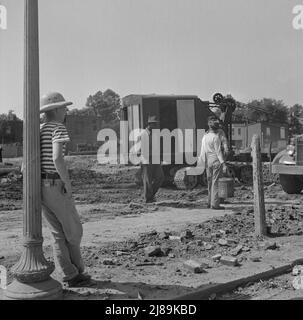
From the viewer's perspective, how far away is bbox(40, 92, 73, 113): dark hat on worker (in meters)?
5.07

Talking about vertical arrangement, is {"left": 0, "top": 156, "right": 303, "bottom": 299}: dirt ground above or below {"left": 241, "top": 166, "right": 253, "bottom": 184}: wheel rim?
below

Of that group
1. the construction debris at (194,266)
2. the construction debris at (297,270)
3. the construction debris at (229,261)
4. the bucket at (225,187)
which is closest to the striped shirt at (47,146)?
the construction debris at (194,266)

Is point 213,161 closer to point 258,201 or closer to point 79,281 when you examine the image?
point 258,201

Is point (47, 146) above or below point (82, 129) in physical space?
below

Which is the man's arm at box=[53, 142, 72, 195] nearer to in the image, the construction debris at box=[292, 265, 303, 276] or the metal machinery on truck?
the construction debris at box=[292, 265, 303, 276]

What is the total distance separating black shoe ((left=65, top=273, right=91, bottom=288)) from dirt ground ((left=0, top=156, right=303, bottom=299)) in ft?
0.37

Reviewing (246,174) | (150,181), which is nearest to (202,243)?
(150,181)

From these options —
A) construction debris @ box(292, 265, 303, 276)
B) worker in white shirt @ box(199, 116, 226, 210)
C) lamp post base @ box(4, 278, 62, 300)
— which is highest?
worker in white shirt @ box(199, 116, 226, 210)

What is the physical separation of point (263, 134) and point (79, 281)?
38.3 metres

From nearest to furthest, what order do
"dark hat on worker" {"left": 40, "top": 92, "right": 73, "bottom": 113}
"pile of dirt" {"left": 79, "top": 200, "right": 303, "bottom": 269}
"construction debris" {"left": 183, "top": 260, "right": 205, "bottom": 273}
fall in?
"dark hat on worker" {"left": 40, "top": 92, "right": 73, "bottom": 113}, "construction debris" {"left": 183, "top": 260, "right": 205, "bottom": 273}, "pile of dirt" {"left": 79, "top": 200, "right": 303, "bottom": 269}

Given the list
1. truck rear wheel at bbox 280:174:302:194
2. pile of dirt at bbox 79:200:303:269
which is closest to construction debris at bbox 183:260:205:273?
pile of dirt at bbox 79:200:303:269

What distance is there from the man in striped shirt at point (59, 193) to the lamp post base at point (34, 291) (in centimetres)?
44

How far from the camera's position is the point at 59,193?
195 inches
